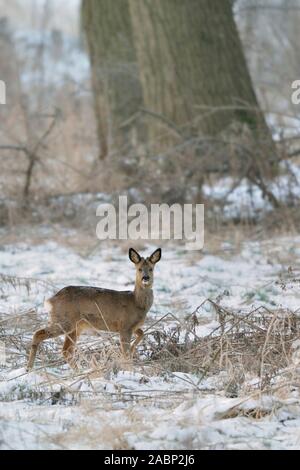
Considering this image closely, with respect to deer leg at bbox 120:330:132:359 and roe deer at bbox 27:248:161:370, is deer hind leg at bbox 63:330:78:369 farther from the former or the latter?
deer leg at bbox 120:330:132:359

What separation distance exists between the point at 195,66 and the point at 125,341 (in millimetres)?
7405

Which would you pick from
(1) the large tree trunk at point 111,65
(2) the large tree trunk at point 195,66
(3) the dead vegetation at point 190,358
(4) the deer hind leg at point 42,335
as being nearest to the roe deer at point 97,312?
(4) the deer hind leg at point 42,335

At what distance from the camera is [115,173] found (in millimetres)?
13312

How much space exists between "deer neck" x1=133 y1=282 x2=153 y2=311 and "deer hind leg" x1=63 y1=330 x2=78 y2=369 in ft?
2.12

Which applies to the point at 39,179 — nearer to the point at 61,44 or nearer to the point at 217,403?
the point at 217,403

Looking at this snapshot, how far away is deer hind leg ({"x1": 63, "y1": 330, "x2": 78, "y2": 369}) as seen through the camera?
697cm

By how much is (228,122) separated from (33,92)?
32.7ft

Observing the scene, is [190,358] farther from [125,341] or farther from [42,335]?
[42,335]

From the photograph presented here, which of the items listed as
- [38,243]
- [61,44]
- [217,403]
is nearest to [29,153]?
[38,243]

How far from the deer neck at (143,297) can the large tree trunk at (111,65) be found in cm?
823

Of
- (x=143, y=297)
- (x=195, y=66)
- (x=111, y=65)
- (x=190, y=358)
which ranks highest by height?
(x=111, y=65)

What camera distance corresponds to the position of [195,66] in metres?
14.0

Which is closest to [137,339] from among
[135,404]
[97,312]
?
[97,312]

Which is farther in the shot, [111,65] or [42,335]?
[111,65]
